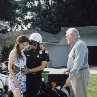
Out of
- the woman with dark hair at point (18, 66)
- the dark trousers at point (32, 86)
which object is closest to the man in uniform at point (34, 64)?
the dark trousers at point (32, 86)

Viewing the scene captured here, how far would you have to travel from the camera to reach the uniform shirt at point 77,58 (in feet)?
23.2

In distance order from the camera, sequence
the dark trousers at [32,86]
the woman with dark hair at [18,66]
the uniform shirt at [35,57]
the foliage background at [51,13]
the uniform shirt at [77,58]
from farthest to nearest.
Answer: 1. the foliage background at [51,13]
2. the uniform shirt at [77,58]
3. the uniform shirt at [35,57]
4. the dark trousers at [32,86]
5. the woman with dark hair at [18,66]

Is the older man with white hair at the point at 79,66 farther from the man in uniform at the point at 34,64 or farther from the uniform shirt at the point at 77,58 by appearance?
the man in uniform at the point at 34,64

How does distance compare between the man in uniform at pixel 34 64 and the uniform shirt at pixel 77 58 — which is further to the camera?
the uniform shirt at pixel 77 58

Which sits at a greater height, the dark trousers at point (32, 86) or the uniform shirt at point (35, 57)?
the uniform shirt at point (35, 57)

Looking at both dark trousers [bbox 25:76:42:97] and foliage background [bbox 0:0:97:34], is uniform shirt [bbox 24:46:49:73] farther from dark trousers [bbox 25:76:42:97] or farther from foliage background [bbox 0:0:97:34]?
foliage background [bbox 0:0:97:34]

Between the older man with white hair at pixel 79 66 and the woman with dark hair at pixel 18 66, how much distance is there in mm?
916

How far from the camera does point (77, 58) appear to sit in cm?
709

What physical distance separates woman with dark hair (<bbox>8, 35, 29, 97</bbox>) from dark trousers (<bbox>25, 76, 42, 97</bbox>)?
0.12m

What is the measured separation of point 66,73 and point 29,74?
844 mm

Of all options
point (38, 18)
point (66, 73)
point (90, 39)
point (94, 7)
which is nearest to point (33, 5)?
point (38, 18)

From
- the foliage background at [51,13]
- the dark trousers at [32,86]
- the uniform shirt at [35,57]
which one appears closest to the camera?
the dark trousers at [32,86]

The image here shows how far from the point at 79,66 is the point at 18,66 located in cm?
114

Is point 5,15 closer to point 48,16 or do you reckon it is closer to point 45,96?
point 48,16
